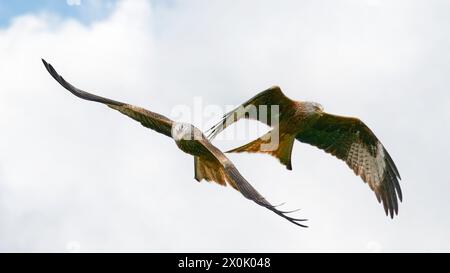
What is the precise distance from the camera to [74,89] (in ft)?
35.4

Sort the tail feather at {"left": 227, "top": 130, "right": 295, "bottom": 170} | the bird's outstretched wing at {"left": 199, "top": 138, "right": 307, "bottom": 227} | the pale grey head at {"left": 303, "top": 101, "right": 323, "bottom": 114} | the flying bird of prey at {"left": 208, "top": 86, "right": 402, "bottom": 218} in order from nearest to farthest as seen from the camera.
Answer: the bird's outstretched wing at {"left": 199, "top": 138, "right": 307, "bottom": 227}, the flying bird of prey at {"left": 208, "top": 86, "right": 402, "bottom": 218}, the pale grey head at {"left": 303, "top": 101, "right": 323, "bottom": 114}, the tail feather at {"left": 227, "top": 130, "right": 295, "bottom": 170}

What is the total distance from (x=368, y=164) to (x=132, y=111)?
14.2 feet

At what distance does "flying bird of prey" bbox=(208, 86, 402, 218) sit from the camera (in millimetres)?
11242

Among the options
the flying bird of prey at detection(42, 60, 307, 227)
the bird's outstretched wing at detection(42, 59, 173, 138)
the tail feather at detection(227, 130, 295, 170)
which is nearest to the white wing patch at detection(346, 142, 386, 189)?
the tail feather at detection(227, 130, 295, 170)

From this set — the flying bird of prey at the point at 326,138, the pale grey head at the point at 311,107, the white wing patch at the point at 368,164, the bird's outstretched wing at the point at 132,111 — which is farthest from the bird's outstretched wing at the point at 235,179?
the white wing patch at the point at 368,164

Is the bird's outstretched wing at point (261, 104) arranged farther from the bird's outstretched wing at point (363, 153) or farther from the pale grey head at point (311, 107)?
the bird's outstretched wing at point (363, 153)

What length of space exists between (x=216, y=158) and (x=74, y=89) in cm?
249

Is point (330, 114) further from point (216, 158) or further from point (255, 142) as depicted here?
point (216, 158)

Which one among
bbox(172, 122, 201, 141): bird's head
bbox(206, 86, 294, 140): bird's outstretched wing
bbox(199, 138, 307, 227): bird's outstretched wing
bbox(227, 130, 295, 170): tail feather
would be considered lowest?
bbox(199, 138, 307, 227): bird's outstretched wing

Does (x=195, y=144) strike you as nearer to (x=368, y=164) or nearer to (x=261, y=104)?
(x=261, y=104)

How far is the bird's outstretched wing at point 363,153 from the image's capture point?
12.6 metres

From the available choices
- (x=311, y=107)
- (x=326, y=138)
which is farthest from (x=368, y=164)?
(x=311, y=107)

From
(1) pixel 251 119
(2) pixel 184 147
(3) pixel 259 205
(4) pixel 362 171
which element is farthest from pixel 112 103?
(4) pixel 362 171

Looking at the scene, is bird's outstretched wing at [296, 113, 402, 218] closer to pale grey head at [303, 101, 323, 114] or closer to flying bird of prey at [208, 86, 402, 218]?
flying bird of prey at [208, 86, 402, 218]
